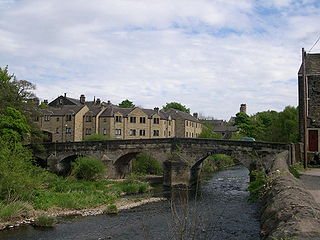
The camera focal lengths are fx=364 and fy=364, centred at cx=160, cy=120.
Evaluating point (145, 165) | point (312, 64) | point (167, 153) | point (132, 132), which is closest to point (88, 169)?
point (167, 153)

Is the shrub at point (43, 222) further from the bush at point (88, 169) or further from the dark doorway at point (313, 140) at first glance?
the dark doorway at point (313, 140)

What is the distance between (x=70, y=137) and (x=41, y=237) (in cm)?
4535

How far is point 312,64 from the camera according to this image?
30.5 metres

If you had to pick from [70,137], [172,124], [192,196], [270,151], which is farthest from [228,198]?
[172,124]

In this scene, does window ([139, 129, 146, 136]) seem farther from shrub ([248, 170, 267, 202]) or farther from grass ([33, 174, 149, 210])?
shrub ([248, 170, 267, 202])

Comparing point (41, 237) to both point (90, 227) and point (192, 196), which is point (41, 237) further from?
point (192, 196)

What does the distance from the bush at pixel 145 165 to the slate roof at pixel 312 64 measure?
81.5ft

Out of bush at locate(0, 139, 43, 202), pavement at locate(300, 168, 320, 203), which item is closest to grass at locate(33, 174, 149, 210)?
bush at locate(0, 139, 43, 202)

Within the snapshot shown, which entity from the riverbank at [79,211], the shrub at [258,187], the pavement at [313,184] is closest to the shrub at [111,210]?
the riverbank at [79,211]

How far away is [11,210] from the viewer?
22.7 meters

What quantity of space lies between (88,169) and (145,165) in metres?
11.4

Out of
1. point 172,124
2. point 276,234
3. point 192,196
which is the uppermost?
point 172,124

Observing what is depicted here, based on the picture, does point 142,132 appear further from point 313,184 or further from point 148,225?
point 313,184

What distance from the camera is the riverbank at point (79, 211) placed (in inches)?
859
